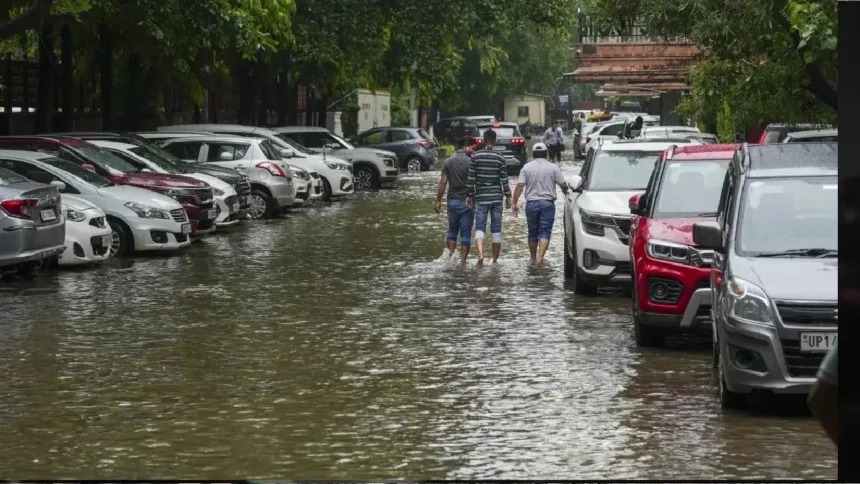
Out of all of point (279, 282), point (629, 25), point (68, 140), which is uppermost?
point (629, 25)

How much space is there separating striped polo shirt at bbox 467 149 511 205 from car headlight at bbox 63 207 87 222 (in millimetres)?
4748

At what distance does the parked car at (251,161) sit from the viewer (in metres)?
30.7

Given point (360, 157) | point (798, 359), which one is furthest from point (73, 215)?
point (360, 157)

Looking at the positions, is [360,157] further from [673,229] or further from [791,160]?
[791,160]

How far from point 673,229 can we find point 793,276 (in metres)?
3.54

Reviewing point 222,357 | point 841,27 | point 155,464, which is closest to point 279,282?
point 222,357

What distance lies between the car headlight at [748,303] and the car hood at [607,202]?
256 inches

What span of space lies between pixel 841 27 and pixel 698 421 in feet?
14.6

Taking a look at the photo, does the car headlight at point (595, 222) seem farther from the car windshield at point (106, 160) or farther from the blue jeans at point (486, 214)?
the car windshield at point (106, 160)

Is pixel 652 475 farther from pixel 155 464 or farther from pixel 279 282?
pixel 279 282

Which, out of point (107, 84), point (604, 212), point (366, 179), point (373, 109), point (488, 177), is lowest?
point (366, 179)

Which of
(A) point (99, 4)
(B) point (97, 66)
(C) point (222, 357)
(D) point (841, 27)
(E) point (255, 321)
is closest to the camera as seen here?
(D) point (841, 27)

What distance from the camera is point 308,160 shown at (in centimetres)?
3656

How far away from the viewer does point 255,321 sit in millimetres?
15562
